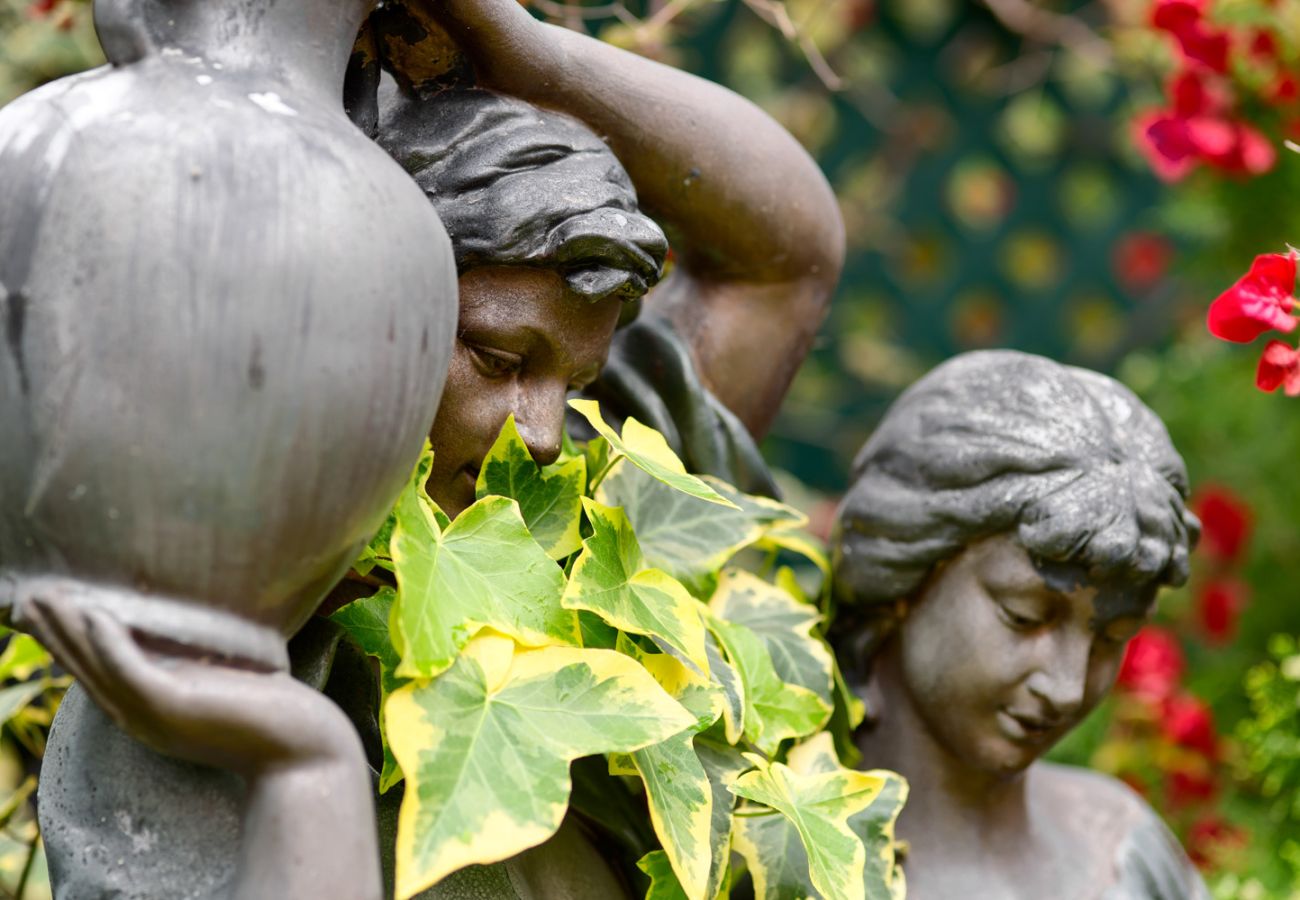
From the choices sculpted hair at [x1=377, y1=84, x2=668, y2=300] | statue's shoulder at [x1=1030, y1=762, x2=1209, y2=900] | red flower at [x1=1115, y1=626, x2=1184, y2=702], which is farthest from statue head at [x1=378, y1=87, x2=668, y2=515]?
red flower at [x1=1115, y1=626, x2=1184, y2=702]

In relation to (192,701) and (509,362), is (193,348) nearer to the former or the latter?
(192,701)

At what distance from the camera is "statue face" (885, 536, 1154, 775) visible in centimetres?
116

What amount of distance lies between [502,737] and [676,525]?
312 mm

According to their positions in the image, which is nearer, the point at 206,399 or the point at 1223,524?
Answer: the point at 206,399

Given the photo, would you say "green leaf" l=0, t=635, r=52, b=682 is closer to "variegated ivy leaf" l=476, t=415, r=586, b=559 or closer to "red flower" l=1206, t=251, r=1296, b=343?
"variegated ivy leaf" l=476, t=415, r=586, b=559

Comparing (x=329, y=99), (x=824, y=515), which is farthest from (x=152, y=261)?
(x=824, y=515)

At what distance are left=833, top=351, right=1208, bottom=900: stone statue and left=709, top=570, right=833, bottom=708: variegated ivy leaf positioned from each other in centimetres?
9

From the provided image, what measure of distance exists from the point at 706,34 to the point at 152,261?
2538mm

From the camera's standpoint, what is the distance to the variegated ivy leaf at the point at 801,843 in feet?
3.32

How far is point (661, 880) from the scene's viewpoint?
953 millimetres

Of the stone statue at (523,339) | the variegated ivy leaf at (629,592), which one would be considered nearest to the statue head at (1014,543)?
the stone statue at (523,339)

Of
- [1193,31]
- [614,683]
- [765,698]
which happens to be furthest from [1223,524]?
[614,683]

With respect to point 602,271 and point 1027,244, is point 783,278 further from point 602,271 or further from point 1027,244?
point 1027,244

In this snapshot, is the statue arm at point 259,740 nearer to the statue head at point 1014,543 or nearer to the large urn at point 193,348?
the large urn at point 193,348
